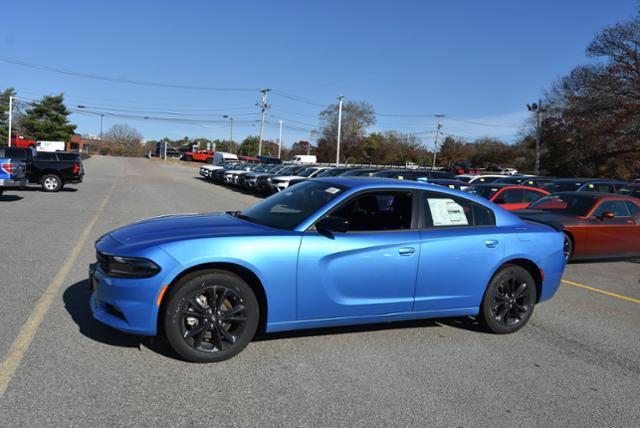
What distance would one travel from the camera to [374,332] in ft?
16.7

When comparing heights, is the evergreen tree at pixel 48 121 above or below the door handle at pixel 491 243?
above

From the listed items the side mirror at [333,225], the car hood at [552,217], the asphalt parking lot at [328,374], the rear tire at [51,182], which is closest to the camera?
the asphalt parking lot at [328,374]

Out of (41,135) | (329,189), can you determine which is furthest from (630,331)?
(41,135)

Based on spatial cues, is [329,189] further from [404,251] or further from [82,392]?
[82,392]

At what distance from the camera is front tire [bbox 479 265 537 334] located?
522cm

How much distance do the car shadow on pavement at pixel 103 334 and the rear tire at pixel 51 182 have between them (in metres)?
17.2

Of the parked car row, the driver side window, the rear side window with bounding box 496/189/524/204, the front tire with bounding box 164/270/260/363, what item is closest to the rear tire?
the parked car row

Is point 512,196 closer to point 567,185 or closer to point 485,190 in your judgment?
point 485,190

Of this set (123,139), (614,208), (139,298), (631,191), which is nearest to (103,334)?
(139,298)

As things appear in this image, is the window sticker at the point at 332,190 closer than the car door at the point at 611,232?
Yes

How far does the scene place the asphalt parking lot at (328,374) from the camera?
337 cm

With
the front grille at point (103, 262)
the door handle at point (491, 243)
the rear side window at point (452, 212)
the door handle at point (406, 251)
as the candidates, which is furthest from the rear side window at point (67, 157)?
the door handle at point (491, 243)

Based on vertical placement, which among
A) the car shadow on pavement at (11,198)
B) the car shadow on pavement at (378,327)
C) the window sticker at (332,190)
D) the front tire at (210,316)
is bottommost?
the car shadow on pavement at (11,198)

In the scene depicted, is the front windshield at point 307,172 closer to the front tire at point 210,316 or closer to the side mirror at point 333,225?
the side mirror at point 333,225
